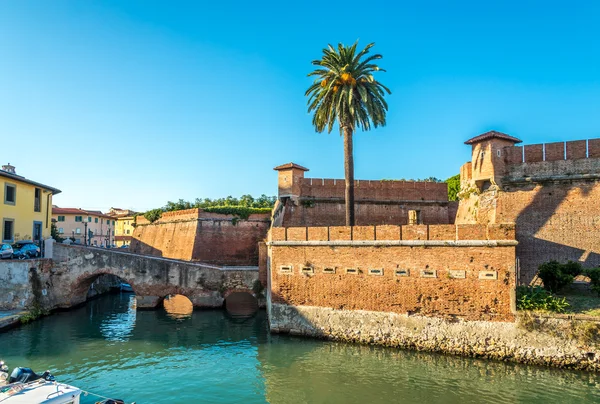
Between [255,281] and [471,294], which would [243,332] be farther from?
[471,294]

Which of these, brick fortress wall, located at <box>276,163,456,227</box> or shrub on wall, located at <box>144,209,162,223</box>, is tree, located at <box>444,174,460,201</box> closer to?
brick fortress wall, located at <box>276,163,456,227</box>

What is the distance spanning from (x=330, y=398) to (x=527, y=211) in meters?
12.2

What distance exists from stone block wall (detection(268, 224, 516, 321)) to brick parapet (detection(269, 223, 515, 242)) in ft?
0.11

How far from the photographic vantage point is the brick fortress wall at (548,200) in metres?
16.1

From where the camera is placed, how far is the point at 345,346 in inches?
591

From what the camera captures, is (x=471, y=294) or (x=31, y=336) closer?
(x=471, y=294)

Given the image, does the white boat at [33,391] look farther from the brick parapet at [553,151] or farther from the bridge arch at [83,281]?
the brick parapet at [553,151]

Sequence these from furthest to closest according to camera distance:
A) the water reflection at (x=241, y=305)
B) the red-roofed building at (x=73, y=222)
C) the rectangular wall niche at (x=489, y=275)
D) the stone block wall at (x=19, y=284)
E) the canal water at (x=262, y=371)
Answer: the red-roofed building at (x=73, y=222), the water reflection at (x=241, y=305), the stone block wall at (x=19, y=284), the rectangular wall niche at (x=489, y=275), the canal water at (x=262, y=371)

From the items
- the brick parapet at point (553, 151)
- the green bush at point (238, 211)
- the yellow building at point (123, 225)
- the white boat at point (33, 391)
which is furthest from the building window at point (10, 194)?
the yellow building at point (123, 225)

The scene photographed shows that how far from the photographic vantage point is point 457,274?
13.9m

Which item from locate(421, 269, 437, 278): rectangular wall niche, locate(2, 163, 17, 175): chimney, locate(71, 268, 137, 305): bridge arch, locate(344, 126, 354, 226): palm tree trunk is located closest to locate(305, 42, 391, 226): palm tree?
locate(344, 126, 354, 226): palm tree trunk

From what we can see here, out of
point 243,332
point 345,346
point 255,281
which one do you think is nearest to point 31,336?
point 243,332

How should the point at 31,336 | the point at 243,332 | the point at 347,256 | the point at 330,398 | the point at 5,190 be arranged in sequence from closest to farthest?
the point at 330,398 → the point at 347,256 → the point at 31,336 → the point at 243,332 → the point at 5,190

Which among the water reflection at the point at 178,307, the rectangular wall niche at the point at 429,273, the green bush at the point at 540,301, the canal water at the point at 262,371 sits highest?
the rectangular wall niche at the point at 429,273
